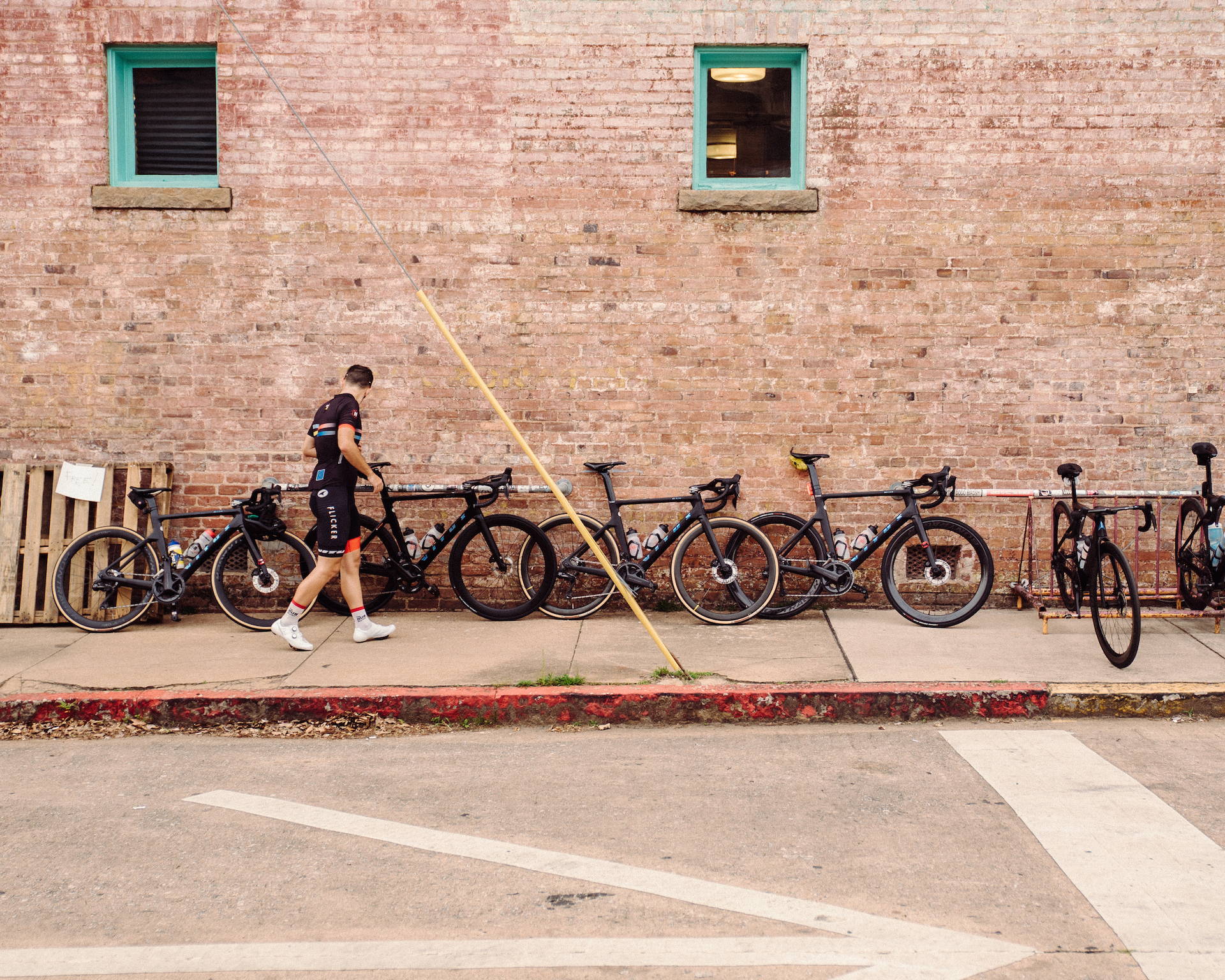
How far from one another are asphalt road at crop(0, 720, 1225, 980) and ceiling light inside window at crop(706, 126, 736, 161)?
471 centimetres

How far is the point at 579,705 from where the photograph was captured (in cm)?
608

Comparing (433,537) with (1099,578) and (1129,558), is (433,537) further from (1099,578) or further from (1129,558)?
(1129,558)

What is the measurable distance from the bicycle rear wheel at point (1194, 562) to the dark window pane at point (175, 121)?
7.78 metres

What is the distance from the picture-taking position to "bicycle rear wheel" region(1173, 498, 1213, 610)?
7305mm

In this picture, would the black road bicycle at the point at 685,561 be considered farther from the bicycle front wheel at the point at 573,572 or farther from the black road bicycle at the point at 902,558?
the black road bicycle at the point at 902,558

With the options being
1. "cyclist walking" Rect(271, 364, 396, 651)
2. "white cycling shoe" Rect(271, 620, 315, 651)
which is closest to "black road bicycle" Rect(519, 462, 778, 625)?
"cyclist walking" Rect(271, 364, 396, 651)

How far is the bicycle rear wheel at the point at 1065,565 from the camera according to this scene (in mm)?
7328

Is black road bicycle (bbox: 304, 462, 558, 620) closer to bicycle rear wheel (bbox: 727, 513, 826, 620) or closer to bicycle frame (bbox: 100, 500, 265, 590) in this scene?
bicycle frame (bbox: 100, 500, 265, 590)

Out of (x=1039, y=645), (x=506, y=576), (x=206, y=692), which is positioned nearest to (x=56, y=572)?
(x=206, y=692)

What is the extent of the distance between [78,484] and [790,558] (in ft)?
17.8

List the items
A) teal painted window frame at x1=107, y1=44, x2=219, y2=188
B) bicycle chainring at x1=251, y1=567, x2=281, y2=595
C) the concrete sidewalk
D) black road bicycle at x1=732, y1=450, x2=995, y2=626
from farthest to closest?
teal painted window frame at x1=107, y1=44, x2=219, y2=188 < bicycle chainring at x1=251, y1=567, x2=281, y2=595 < black road bicycle at x1=732, y1=450, x2=995, y2=626 < the concrete sidewalk

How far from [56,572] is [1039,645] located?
274 inches

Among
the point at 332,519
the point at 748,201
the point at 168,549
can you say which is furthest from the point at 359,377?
the point at 748,201

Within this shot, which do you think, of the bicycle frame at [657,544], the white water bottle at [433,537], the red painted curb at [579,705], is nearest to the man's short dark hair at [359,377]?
the white water bottle at [433,537]
